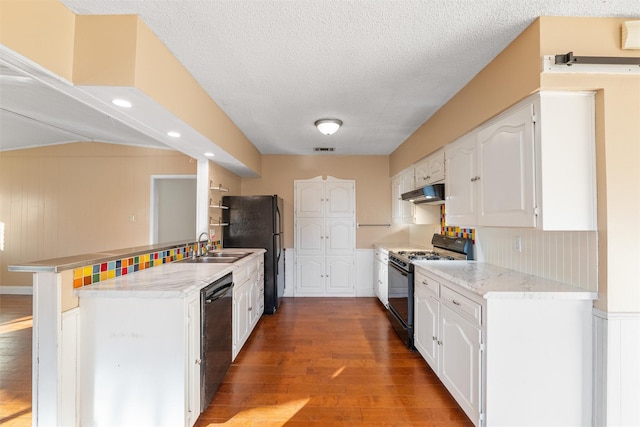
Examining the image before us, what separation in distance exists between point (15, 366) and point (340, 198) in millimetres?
4046

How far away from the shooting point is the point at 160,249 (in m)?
2.39

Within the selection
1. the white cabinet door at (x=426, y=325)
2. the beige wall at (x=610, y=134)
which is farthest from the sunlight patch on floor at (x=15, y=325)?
the beige wall at (x=610, y=134)

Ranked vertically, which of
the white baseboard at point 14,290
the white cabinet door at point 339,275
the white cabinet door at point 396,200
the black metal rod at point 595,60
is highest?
the black metal rod at point 595,60

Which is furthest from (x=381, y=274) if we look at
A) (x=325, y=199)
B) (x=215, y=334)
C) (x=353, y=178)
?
(x=215, y=334)

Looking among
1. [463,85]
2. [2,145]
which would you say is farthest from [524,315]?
[2,145]

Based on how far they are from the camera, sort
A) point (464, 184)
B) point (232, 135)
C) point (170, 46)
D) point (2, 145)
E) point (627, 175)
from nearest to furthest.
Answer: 1. point (627, 175)
2. point (170, 46)
3. point (464, 184)
4. point (232, 135)
5. point (2, 145)

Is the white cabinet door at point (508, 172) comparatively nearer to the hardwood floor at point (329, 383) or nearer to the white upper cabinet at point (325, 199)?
the hardwood floor at point (329, 383)

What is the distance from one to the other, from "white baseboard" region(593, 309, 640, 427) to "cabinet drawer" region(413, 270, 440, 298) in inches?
35.9

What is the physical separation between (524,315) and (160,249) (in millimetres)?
2704

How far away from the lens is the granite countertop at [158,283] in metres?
1.55

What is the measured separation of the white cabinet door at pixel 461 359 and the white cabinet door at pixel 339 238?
8.50 feet

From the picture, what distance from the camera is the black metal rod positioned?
1350 millimetres

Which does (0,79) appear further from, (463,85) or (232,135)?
(463,85)

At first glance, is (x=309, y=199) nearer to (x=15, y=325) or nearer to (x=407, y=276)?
(x=407, y=276)
